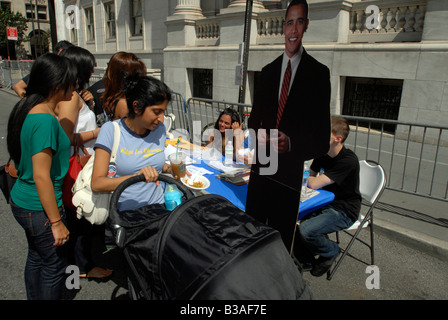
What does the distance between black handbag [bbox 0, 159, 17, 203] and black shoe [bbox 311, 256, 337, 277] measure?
275 centimetres

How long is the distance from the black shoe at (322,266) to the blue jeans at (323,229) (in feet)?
0.24

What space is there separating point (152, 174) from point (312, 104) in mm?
1295

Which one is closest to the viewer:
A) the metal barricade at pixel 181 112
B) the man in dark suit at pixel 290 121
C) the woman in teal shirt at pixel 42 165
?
the woman in teal shirt at pixel 42 165

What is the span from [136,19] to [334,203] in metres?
20.4

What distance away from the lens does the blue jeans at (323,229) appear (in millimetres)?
3105

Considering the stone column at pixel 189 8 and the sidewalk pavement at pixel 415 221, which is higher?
the stone column at pixel 189 8

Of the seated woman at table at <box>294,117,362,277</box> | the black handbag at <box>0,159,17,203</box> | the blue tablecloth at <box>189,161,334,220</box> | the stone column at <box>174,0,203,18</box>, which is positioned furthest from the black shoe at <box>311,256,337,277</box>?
the stone column at <box>174,0,203,18</box>

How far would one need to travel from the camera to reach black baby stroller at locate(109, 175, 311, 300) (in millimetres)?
1407

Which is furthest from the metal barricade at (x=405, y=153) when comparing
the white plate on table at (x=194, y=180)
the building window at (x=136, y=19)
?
the building window at (x=136, y=19)

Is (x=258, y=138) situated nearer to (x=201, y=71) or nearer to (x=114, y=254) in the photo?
(x=114, y=254)

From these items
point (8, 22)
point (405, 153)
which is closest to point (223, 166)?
point (405, 153)

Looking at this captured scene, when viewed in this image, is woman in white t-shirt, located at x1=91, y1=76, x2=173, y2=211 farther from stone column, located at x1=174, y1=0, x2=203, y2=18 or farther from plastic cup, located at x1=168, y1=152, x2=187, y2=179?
stone column, located at x1=174, y1=0, x2=203, y2=18

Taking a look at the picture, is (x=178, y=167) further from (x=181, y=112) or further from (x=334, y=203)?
(x=181, y=112)

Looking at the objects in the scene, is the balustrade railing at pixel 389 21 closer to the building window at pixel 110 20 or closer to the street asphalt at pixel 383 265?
the street asphalt at pixel 383 265
